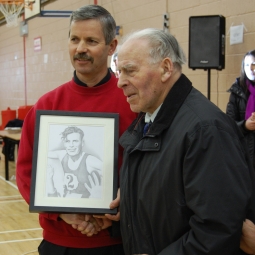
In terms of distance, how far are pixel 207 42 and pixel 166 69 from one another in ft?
12.1

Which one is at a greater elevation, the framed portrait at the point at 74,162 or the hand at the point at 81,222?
the framed portrait at the point at 74,162

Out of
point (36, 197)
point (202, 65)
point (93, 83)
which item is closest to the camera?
point (36, 197)

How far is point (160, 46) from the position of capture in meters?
1.55

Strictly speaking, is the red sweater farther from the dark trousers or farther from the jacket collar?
the jacket collar

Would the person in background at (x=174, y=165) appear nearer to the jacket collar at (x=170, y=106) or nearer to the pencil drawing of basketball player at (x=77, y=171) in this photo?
the jacket collar at (x=170, y=106)

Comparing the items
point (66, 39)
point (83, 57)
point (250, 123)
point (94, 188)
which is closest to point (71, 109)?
point (83, 57)

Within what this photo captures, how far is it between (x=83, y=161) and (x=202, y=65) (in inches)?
140

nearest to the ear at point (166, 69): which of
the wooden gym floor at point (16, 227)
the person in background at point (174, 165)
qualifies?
the person in background at point (174, 165)

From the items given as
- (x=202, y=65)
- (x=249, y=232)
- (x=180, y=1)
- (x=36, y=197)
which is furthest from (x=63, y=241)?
(x=180, y=1)

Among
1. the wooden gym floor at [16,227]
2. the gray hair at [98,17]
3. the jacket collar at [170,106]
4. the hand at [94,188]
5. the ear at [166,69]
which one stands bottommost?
the wooden gym floor at [16,227]

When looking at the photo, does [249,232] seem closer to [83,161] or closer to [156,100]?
[156,100]

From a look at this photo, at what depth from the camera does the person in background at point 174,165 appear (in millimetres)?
1378

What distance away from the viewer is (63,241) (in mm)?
1956

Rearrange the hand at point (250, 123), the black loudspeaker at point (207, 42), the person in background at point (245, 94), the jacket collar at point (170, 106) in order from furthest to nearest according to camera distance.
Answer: the black loudspeaker at point (207, 42) → the person in background at point (245, 94) → the hand at point (250, 123) → the jacket collar at point (170, 106)
